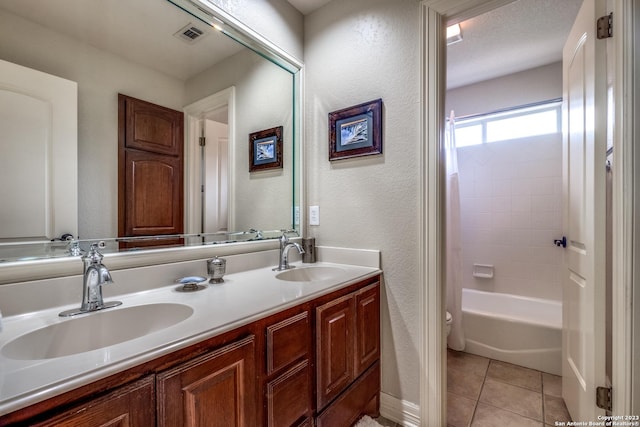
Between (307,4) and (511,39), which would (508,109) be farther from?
(307,4)

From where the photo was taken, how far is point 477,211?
2.93m

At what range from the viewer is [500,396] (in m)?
1.73

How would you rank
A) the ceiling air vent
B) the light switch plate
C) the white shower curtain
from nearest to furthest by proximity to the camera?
the ceiling air vent → the light switch plate → the white shower curtain

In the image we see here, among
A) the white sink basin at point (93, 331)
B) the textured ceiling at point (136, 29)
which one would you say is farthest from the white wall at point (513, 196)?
the white sink basin at point (93, 331)

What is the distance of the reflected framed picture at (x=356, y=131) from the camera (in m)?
1.58

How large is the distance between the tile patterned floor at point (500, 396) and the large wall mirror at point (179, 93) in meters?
1.54

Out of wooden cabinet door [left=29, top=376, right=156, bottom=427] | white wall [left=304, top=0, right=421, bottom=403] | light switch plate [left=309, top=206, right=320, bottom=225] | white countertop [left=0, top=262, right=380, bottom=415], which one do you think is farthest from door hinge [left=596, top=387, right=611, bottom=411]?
wooden cabinet door [left=29, top=376, right=156, bottom=427]

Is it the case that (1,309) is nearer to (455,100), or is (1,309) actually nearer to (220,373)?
(220,373)

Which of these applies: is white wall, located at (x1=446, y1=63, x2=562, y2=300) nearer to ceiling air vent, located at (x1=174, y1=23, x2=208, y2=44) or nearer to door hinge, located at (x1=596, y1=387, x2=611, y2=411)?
door hinge, located at (x1=596, y1=387, x2=611, y2=411)

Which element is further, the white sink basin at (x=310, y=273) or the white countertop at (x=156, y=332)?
the white sink basin at (x=310, y=273)

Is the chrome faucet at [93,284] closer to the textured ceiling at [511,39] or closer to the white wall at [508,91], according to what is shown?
the textured ceiling at [511,39]

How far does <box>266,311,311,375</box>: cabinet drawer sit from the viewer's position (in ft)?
3.01

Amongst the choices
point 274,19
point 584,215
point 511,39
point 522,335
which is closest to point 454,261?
point 522,335

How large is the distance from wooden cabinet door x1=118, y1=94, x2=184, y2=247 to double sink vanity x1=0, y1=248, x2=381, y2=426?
188 mm
